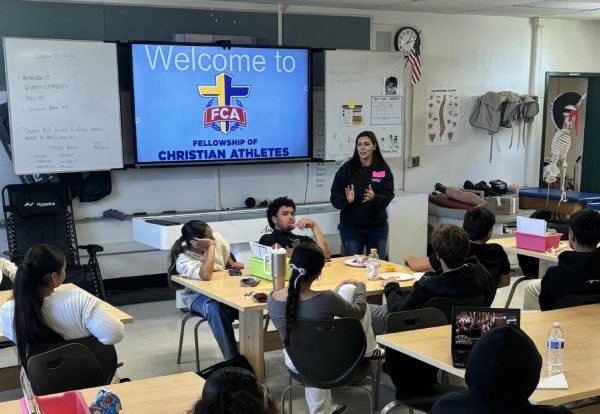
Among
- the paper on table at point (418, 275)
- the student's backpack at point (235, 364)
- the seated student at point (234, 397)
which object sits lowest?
the student's backpack at point (235, 364)

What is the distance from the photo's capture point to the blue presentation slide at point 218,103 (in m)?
6.17

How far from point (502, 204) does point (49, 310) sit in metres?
5.70

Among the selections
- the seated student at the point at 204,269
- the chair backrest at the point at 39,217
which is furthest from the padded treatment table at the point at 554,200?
the chair backrest at the point at 39,217

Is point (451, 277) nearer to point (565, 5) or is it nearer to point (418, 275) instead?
point (418, 275)

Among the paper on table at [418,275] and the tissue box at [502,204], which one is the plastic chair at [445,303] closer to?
the paper on table at [418,275]

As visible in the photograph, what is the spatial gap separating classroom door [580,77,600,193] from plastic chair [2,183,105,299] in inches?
251

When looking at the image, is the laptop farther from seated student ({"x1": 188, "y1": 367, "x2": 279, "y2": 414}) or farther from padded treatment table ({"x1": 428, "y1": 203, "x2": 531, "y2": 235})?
padded treatment table ({"x1": 428, "y1": 203, "x2": 531, "y2": 235})

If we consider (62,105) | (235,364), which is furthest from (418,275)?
(62,105)

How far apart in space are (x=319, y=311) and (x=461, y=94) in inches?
210

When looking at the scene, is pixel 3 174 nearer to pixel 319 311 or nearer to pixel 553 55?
pixel 319 311

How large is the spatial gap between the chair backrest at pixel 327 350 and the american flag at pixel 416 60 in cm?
477

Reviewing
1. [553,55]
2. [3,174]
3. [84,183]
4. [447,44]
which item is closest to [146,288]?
[84,183]

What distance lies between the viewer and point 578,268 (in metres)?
3.66

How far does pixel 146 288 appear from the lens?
6668 millimetres
